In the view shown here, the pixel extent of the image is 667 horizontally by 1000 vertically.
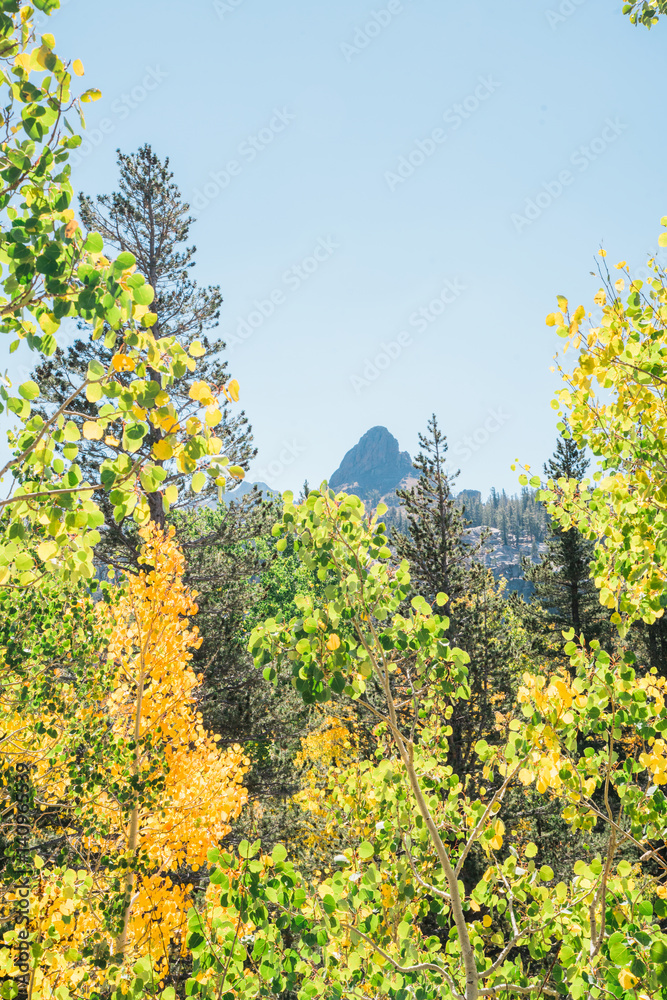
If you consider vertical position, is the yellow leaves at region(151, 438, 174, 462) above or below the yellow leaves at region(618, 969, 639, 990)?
above

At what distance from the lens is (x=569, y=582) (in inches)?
587

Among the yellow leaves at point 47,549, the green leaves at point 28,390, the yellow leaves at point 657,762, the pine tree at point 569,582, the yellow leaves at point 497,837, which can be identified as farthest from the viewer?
the pine tree at point 569,582

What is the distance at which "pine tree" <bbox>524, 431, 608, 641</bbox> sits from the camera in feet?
47.7

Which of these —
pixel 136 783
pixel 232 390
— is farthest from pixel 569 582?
pixel 232 390

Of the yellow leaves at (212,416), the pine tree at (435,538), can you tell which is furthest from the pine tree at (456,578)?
the yellow leaves at (212,416)

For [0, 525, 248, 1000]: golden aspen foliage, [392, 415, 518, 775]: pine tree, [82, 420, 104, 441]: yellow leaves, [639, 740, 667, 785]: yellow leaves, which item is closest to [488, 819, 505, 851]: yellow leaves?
[639, 740, 667, 785]: yellow leaves

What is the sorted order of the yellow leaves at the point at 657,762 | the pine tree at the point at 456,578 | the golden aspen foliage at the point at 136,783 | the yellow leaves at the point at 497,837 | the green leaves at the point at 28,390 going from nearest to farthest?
the green leaves at the point at 28,390, the yellow leaves at the point at 657,762, the yellow leaves at the point at 497,837, the golden aspen foliage at the point at 136,783, the pine tree at the point at 456,578

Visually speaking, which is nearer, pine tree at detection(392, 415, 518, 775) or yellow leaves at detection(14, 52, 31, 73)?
yellow leaves at detection(14, 52, 31, 73)

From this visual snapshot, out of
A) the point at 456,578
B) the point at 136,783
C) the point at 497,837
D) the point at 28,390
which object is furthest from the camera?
the point at 456,578

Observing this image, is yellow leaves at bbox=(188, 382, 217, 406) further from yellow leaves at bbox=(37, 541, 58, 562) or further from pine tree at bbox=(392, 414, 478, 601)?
pine tree at bbox=(392, 414, 478, 601)

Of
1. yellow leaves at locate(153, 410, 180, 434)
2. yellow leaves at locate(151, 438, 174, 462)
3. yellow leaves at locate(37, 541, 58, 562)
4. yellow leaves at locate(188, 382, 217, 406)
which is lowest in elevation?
yellow leaves at locate(37, 541, 58, 562)

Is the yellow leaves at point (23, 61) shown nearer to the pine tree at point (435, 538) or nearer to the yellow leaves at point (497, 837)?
the yellow leaves at point (497, 837)

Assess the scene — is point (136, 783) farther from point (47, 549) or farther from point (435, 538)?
point (435, 538)

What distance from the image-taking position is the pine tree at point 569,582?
47.7 feet
